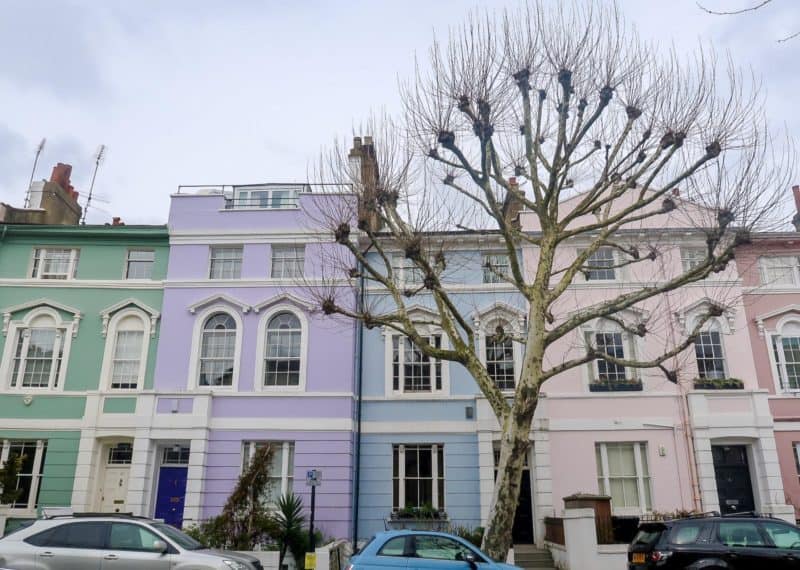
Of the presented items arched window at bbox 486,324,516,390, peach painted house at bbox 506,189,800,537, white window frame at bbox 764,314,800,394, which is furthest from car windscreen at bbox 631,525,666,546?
white window frame at bbox 764,314,800,394

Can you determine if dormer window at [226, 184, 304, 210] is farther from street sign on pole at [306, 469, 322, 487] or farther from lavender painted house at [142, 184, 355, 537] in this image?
street sign on pole at [306, 469, 322, 487]

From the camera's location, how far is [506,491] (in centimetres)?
1232

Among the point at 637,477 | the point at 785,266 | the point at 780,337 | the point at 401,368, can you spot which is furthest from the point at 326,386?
the point at 785,266

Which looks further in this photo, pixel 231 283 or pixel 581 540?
pixel 231 283

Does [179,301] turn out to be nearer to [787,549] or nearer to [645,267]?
[645,267]

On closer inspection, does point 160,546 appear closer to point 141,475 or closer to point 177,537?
point 177,537

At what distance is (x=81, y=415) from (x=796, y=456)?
21.8m

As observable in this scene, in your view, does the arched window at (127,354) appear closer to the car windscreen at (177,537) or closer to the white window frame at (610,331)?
the car windscreen at (177,537)

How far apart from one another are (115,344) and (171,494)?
16.7 ft

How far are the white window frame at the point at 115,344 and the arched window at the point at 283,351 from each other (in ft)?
12.8

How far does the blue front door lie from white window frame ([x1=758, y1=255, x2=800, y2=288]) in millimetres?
19352

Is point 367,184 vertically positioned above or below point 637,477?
above

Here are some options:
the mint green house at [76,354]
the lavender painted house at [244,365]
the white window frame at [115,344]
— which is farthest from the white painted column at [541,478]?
the white window frame at [115,344]

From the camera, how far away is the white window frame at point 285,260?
2078cm
